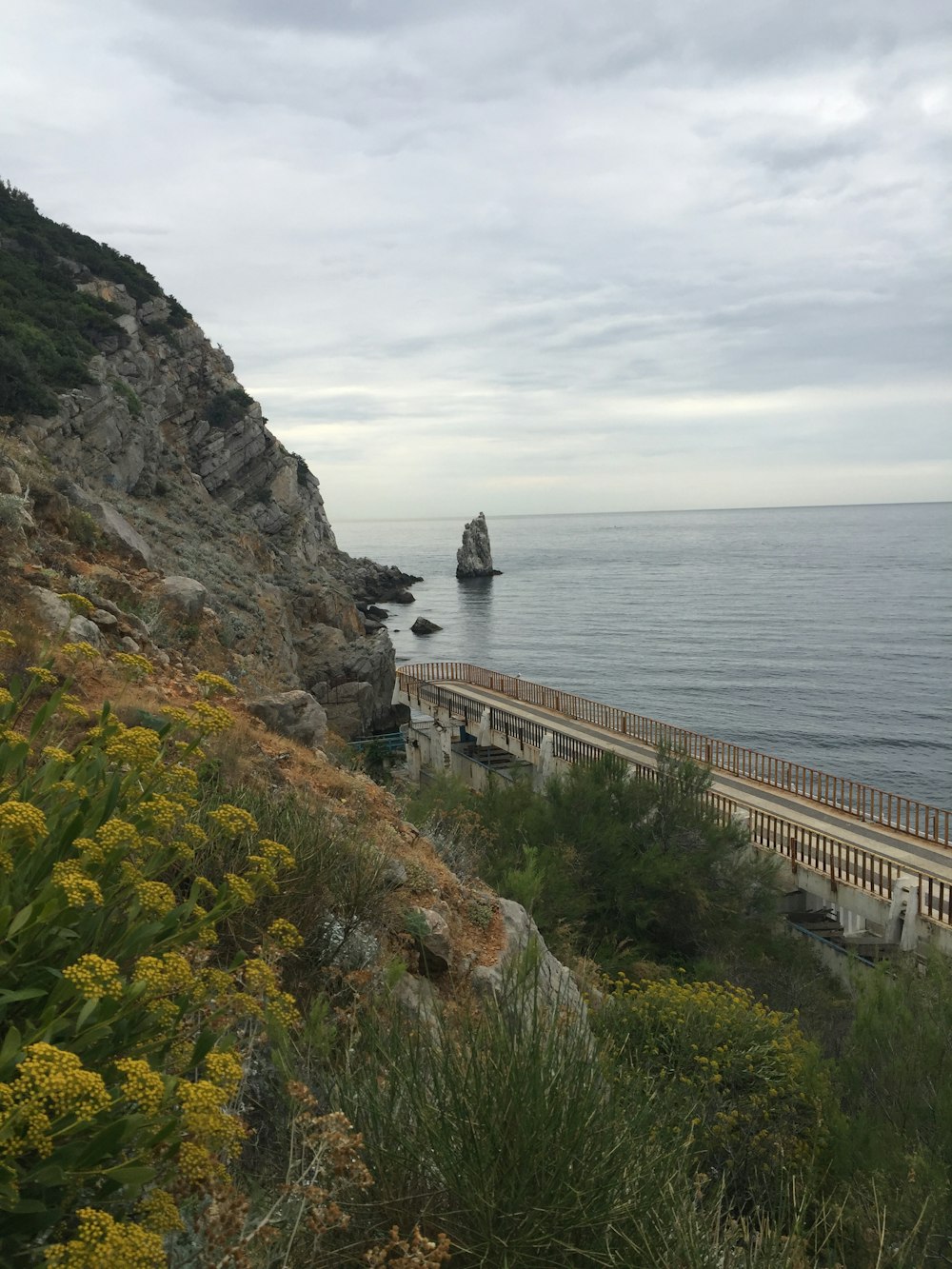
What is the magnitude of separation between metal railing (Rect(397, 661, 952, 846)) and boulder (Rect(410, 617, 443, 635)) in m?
35.0

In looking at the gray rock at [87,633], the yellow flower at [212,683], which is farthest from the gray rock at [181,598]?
the yellow flower at [212,683]

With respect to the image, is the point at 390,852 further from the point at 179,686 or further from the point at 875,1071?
the point at 875,1071

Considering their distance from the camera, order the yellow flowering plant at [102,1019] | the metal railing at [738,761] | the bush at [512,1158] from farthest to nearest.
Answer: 1. the metal railing at [738,761]
2. the bush at [512,1158]
3. the yellow flowering plant at [102,1019]

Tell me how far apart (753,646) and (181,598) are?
180 ft

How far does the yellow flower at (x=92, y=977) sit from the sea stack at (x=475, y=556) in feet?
417

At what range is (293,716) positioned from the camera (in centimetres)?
1145

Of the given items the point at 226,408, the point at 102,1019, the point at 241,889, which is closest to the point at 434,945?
the point at 241,889

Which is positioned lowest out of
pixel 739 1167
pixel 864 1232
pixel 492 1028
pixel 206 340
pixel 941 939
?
pixel 941 939

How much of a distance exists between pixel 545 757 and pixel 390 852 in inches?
693

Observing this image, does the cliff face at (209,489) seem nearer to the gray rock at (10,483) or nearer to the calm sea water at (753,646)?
the gray rock at (10,483)

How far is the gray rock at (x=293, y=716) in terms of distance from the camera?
1108 centimetres

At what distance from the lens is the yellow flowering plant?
179 centimetres

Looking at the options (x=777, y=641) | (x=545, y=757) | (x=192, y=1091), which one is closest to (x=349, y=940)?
(x=192, y=1091)

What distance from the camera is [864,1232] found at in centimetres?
491
